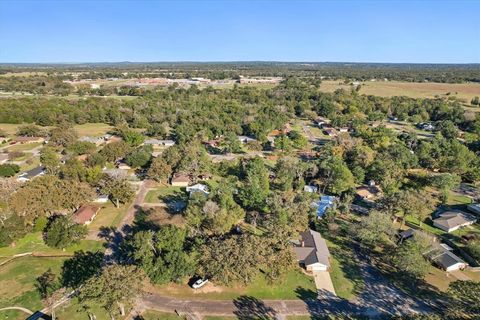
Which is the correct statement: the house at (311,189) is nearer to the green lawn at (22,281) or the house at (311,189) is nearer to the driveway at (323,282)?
the driveway at (323,282)

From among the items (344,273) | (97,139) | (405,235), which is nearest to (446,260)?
(405,235)

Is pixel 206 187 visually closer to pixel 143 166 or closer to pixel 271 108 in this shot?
pixel 143 166

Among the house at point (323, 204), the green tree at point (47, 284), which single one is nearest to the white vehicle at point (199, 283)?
the green tree at point (47, 284)

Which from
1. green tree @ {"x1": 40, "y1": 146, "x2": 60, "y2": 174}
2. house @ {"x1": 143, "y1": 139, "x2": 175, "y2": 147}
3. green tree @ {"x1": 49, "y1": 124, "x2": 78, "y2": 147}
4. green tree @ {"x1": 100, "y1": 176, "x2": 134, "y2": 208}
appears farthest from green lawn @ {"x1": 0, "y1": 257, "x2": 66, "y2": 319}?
house @ {"x1": 143, "y1": 139, "x2": 175, "y2": 147}

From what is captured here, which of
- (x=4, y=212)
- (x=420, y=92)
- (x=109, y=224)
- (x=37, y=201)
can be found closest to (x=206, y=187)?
(x=109, y=224)

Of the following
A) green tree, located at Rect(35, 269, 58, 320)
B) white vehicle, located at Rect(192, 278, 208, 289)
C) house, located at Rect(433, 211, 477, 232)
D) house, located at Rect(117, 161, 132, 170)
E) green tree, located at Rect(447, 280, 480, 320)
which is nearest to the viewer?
green tree, located at Rect(447, 280, 480, 320)

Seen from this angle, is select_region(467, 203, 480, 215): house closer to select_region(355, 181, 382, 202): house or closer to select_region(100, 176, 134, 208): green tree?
select_region(355, 181, 382, 202): house
